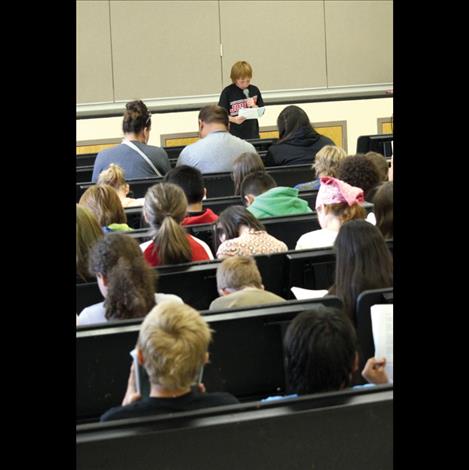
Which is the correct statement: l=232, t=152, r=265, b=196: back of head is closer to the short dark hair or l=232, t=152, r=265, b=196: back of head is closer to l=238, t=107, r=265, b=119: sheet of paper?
the short dark hair

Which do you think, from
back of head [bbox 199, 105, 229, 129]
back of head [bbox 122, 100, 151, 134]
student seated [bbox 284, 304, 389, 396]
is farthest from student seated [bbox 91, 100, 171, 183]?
student seated [bbox 284, 304, 389, 396]

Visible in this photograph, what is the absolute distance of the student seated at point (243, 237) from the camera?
4.84 metres

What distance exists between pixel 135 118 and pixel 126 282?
358cm

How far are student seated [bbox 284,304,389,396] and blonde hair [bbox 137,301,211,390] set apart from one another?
0.89 feet

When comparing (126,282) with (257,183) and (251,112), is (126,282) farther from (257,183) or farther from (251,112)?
(251,112)

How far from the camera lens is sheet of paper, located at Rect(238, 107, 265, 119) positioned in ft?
30.5

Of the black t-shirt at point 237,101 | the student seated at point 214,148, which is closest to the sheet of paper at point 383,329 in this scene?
the student seated at point 214,148

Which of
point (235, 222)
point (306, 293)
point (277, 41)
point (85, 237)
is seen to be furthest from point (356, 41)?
point (306, 293)

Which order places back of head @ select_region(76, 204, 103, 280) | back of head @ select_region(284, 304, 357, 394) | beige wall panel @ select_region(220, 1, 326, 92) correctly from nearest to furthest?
back of head @ select_region(284, 304, 357, 394) < back of head @ select_region(76, 204, 103, 280) < beige wall panel @ select_region(220, 1, 326, 92)

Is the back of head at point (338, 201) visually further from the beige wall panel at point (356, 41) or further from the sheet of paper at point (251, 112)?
the beige wall panel at point (356, 41)

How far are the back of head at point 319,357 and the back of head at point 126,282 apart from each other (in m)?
0.91

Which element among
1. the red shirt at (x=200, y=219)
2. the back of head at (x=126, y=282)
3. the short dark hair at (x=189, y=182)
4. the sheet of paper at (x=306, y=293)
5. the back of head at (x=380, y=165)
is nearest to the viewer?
the back of head at (x=126, y=282)
